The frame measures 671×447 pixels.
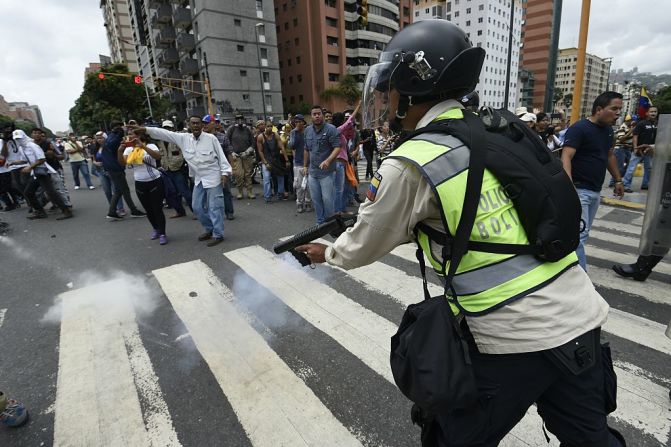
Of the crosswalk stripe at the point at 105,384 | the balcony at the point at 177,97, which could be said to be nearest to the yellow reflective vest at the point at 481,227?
the crosswalk stripe at the point at 105,384

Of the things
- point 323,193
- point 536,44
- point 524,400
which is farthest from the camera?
point 536,44

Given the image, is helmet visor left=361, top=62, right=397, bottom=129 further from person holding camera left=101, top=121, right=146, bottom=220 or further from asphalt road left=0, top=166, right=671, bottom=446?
person holding camera left=101, top=121, right=146, bottom=220

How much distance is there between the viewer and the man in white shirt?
18.5 ft

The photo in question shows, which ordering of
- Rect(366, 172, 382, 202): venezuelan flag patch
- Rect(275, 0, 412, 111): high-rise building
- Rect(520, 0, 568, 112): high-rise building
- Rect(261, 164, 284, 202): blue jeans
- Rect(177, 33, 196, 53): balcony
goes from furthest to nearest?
Rect(520, 0, 568, 112): high-rise building < Rect(275, 0, 412, 111): high-rise building < Rect(177, 33, 196, 53): balcony < Rect(261, 164, 284, 202): blue jeans < Rect(366, 172, 382, 202): venezuelan flag patch

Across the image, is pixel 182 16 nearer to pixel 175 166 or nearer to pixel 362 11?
pixel 362 11

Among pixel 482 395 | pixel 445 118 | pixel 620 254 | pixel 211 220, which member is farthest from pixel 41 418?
pixel 620 254

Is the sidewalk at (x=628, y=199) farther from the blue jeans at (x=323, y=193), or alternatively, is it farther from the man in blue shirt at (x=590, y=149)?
the blue jeans at (x=323, y=193)

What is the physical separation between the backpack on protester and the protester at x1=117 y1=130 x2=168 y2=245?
19.1 feet

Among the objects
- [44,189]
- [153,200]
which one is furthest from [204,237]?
[44,189]

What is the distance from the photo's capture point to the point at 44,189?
26.6 feet

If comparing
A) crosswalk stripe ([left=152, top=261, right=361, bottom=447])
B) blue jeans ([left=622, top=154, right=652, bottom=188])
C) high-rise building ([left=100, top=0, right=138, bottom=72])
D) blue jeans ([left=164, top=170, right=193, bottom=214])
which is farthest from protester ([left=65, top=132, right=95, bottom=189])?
high-rise building ([left=100, top=0, right=138, bottom=72])

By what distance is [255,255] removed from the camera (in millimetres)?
5277

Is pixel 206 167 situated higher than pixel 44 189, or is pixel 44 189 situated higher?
pixel 206 167

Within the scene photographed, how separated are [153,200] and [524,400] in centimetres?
626
